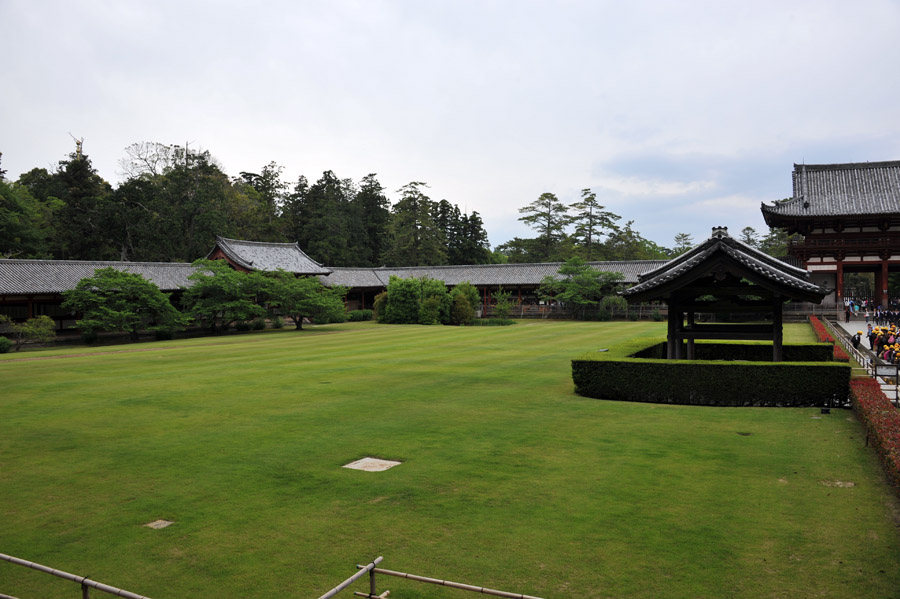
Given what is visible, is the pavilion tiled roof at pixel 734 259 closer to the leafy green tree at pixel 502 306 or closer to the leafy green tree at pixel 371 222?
the leafy green tree at pixel 502 306

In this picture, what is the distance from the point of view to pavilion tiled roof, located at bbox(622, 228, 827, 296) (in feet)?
42.1

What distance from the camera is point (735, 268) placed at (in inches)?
521

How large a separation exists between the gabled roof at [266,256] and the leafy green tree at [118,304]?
42.3ft

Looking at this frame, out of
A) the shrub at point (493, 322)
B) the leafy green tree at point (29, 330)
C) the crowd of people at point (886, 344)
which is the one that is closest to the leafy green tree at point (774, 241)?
the shrub at point (493, 322)

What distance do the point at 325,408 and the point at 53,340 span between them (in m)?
28.0

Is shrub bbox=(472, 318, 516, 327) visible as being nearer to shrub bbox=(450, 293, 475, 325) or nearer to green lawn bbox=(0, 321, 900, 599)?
shrub bbox=(450, 293, 475, 325)

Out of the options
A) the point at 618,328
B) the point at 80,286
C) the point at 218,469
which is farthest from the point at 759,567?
the point at 80,286

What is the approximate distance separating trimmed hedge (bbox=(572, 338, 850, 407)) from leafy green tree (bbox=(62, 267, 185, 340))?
28.2m

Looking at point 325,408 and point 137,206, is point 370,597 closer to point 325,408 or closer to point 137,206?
point 325,408

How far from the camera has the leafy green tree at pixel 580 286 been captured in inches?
1916

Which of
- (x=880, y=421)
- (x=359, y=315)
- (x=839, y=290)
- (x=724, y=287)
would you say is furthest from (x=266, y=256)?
(x=880, y=421)

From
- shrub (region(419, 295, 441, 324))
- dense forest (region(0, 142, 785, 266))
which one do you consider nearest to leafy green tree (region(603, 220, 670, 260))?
dense forest (region(0, 142, 785, 266))

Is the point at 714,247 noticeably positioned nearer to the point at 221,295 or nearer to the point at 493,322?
the point at 221,295

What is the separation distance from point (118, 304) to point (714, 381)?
31708mm
